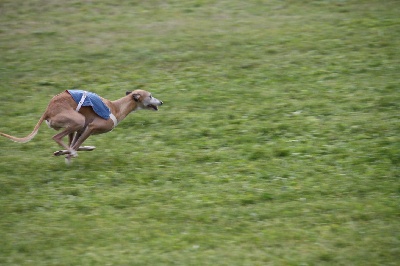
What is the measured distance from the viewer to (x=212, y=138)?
35.1 feet

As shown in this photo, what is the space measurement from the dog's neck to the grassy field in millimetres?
587

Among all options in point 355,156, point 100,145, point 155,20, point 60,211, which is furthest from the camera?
point 155,20

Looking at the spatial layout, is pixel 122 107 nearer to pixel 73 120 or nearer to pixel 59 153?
pixel 73 120

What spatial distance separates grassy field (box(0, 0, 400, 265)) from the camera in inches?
294

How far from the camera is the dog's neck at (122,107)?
33.1 feet

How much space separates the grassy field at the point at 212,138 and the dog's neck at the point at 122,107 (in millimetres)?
587

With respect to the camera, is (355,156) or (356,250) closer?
(356,250)

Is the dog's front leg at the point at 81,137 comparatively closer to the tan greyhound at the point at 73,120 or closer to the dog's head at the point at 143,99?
the tan greyhound at the point at 73,120

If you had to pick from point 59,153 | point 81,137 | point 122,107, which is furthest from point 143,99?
point 59,153

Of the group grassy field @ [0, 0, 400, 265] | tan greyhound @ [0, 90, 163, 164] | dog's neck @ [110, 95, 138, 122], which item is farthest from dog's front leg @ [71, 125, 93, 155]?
dog's neck @ [110, 95, 138, 122]

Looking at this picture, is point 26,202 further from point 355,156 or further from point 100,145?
point 355,156

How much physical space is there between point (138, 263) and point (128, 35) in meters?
9.94

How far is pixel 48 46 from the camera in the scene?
51.4 ft

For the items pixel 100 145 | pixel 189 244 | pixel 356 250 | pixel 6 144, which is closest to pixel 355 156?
pixel 356 250
